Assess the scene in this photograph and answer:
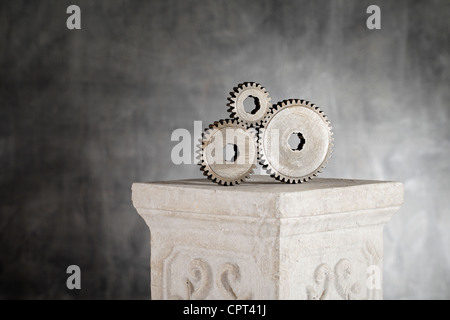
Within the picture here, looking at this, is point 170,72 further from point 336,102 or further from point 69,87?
point 336,102

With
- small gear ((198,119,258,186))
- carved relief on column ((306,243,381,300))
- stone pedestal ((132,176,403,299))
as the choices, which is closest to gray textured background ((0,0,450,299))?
stone pedestal ((132,176,403,299))

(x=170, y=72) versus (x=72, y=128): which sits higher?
(x=170, y=72)

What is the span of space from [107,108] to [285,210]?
242cm

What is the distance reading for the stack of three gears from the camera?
2430 mm

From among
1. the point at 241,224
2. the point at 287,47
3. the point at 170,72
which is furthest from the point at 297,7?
the point at 241,224

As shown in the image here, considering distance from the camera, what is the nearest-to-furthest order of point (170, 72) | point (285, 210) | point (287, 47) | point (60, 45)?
point (285, 210) < point (60, 45) < point (170, 72) < point (287, 47)

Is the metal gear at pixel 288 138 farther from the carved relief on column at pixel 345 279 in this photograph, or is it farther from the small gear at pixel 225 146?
the carved relief on column at pixel 345 279

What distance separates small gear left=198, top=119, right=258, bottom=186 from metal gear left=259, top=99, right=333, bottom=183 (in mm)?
50

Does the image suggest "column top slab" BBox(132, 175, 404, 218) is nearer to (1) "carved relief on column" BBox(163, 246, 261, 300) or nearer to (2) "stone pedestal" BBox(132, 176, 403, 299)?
(2) "stone pedestal" BBox(132, 176, 403, 299)

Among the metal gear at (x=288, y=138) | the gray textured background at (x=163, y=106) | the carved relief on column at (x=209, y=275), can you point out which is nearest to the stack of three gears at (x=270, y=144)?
the metal gear at (x=288, y=138)

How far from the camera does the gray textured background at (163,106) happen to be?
4.14 meters

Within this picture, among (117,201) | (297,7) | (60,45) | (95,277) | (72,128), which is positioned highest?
(297,7)

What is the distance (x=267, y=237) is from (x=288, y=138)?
47 centimetres

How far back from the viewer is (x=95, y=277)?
→ 14.0 feet
